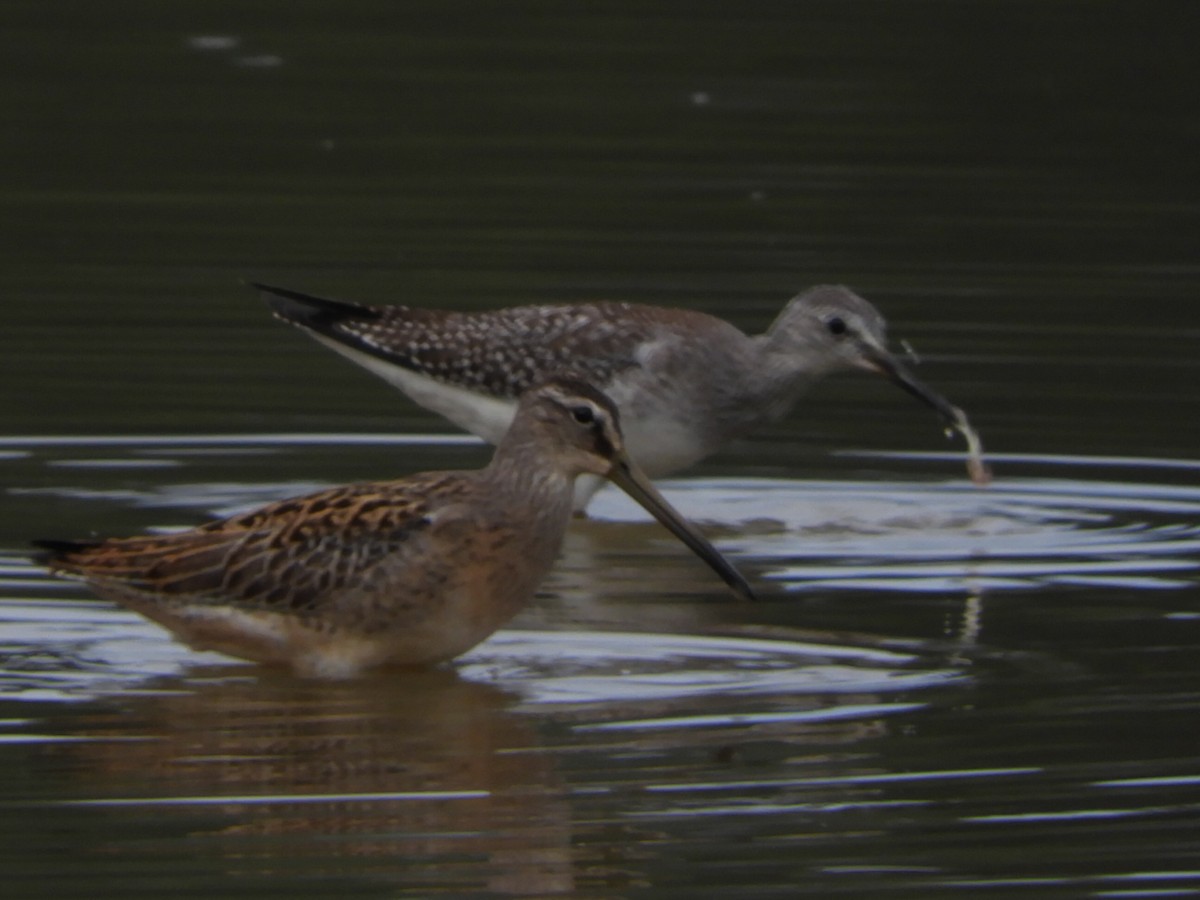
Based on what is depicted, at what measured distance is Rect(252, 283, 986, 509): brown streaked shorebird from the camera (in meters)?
12.5

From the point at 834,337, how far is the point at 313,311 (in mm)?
2094

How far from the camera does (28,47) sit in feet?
70.3

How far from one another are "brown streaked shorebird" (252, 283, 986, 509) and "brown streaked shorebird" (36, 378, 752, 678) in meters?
2.61

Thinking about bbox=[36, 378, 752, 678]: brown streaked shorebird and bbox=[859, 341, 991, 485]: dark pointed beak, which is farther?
bbox=[859, 341, 991, 485]: dark pointed beak

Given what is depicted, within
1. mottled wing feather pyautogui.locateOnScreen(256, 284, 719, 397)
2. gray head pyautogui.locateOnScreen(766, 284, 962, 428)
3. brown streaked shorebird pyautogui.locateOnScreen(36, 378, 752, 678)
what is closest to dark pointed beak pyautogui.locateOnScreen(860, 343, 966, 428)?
gray head pyautogui.locateOnScreen(766, 284, 962, 428)

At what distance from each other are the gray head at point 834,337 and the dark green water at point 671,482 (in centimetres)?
43

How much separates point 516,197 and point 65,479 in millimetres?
6334

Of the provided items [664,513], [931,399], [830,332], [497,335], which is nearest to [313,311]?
[497,335]

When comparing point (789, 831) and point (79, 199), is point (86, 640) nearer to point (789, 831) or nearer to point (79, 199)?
point (789, 831)

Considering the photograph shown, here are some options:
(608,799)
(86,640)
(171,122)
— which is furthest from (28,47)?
(608,799)

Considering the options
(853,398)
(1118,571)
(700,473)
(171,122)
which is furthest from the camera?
(171,122)

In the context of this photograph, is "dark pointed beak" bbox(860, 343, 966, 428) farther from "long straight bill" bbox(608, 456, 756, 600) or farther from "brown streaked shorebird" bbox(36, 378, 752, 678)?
"brown streaked shorebird" bbox(36, 378, 752, 678)

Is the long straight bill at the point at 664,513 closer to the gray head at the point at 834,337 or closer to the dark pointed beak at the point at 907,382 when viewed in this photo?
the dark pointed beak at the point at 907,382

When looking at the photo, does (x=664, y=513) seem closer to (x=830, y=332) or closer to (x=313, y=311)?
(x=830, y=332)
